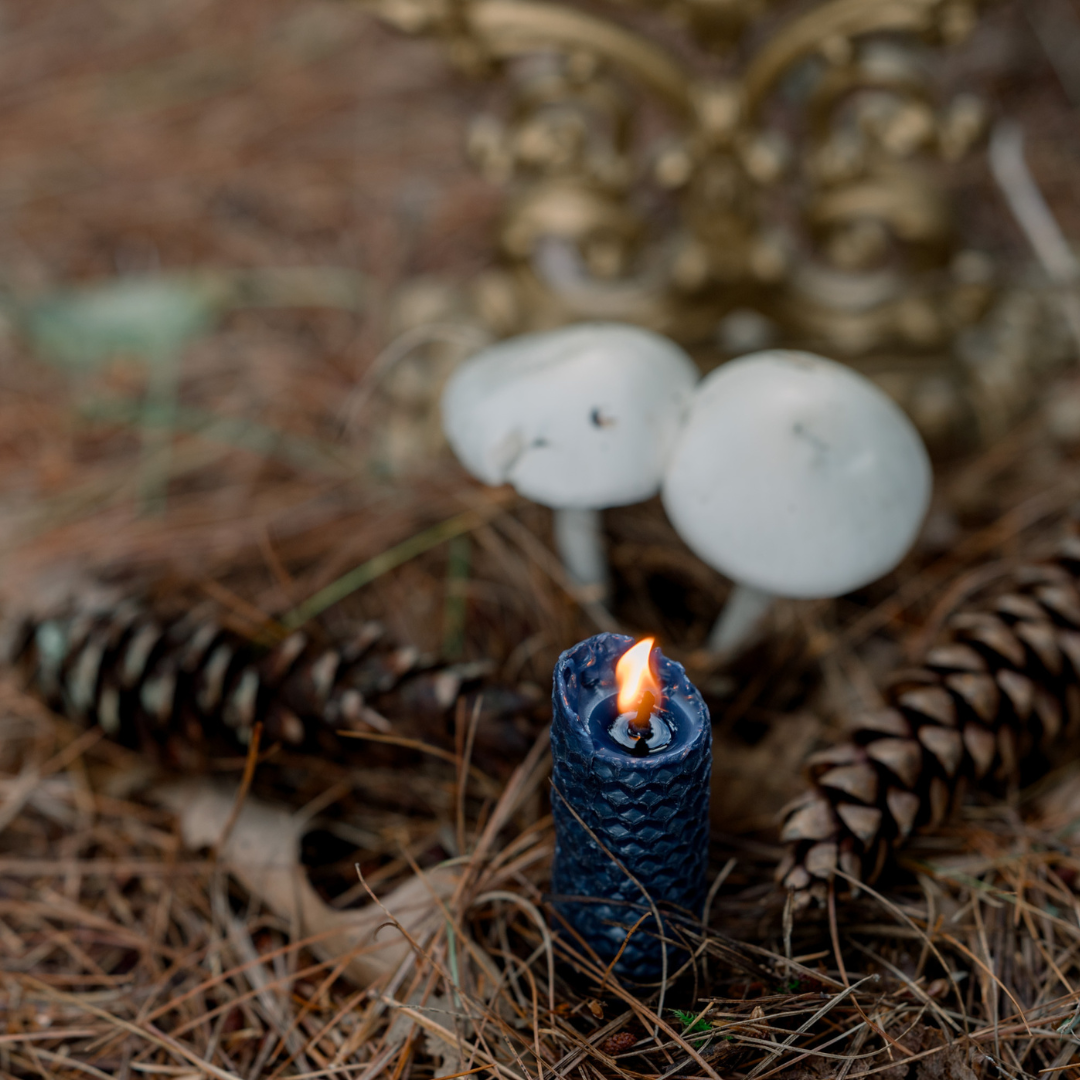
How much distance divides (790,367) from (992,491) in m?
0.56

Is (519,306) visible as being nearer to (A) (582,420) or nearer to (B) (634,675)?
(A) (582,420)

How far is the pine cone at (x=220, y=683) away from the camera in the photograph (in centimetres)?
99

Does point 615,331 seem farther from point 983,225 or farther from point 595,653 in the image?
point 983,225

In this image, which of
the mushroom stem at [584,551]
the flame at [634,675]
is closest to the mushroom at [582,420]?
the mushroom stem at [584,551]

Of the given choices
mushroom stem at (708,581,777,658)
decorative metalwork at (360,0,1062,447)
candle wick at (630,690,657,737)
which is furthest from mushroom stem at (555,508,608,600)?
candle wick at (630,690,657,737)

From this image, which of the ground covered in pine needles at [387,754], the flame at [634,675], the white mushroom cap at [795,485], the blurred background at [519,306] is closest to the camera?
the flame at [634,675]

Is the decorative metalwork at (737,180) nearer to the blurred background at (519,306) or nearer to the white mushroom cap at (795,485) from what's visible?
the blurred background at (519,306)

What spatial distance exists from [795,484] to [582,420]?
21 cm

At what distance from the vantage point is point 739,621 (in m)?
1.11

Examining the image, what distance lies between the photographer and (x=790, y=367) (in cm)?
95

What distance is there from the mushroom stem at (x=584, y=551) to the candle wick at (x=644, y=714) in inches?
18.6

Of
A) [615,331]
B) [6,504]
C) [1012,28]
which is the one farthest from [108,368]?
[1012,28]

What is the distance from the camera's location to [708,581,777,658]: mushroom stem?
3.57 ft

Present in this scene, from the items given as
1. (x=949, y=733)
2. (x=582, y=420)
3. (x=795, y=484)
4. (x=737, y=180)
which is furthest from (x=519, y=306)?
(x=949, y=733)
